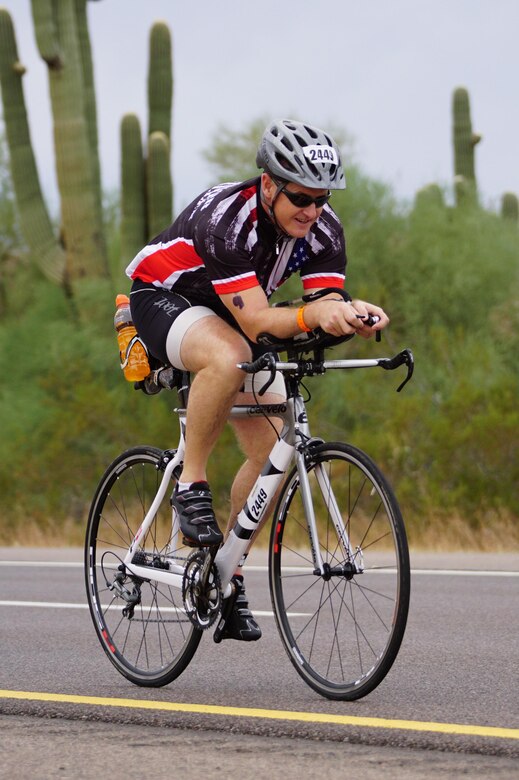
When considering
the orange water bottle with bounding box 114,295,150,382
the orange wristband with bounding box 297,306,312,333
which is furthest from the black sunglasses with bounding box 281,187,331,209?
the orange water bottle with bounding box 114,295,150,382

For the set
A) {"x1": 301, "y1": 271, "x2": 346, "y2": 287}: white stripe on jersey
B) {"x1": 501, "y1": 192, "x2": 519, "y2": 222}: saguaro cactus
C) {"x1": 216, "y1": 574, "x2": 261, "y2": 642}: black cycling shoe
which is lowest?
{"x1": 216, "y1": 574, "x2": 261, "y2": 642}: black cycling shoe

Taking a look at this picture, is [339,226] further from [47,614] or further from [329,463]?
[47,614]

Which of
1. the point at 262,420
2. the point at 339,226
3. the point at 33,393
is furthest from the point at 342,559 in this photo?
the point at 33,393

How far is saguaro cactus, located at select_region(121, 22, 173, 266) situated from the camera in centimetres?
2467

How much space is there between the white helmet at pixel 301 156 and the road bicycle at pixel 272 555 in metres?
0.55

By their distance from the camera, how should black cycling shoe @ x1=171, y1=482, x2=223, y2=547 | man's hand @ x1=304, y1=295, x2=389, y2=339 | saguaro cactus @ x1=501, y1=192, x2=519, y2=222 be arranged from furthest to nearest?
saguaro cactus @ x1=501, y1=192, x2=519, y2=222
black cycling shoe @ x1=171, y1=482, x2=223, y2=547
man's hand @ x1=304, y1=295, x2=389, y2=339

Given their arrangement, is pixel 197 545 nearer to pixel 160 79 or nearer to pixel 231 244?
pixel 231 244

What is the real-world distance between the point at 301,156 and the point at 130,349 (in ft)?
4.04

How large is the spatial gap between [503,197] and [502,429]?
14522mm

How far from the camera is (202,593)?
547 cm

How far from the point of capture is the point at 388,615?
821 cm

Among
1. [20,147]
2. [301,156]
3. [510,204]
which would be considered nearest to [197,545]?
[301,156]

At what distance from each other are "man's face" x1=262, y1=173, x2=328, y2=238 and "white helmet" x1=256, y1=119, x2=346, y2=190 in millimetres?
51

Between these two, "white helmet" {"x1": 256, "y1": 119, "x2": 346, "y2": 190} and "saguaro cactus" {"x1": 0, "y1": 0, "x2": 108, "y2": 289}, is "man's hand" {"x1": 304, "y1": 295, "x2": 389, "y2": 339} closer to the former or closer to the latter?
"white helmet" {"x1": 256, "y1": 119, "x2": 346, "y2": 190}
